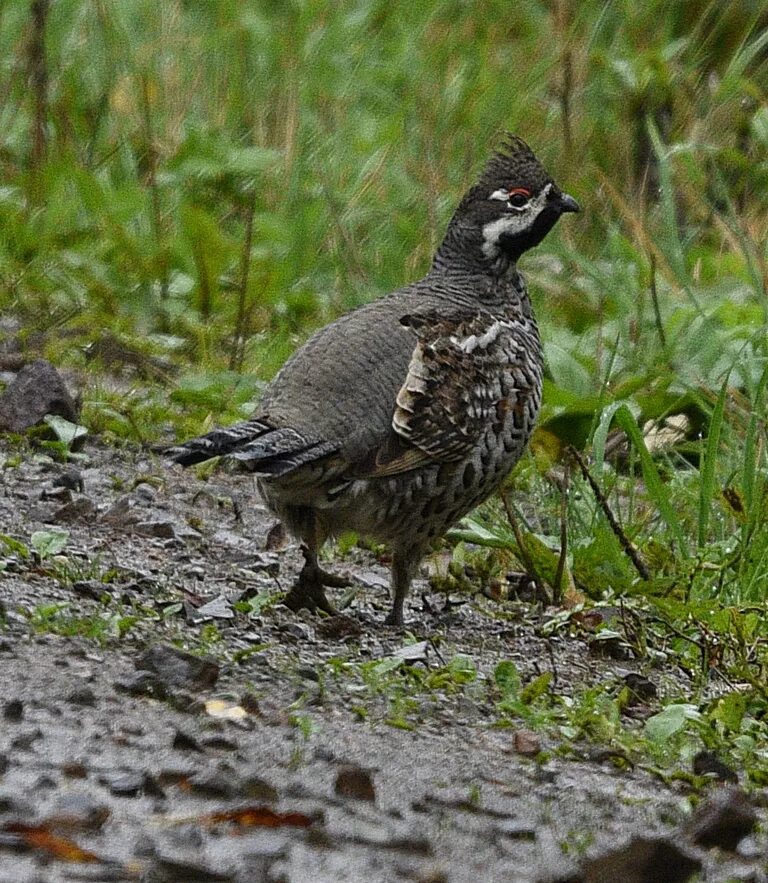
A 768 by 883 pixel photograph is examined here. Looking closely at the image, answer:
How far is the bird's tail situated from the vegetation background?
2.72ft

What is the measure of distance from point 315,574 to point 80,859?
7.77 ft

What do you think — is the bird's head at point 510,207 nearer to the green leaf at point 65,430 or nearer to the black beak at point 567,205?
the black beak at point 567,205

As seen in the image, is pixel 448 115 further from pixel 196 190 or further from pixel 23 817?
pixel 23 817

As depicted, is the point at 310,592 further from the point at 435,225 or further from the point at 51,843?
the point at 435,225

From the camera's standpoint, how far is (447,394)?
17.1 feet

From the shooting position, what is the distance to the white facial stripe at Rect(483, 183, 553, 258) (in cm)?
596

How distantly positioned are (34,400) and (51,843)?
156 inches

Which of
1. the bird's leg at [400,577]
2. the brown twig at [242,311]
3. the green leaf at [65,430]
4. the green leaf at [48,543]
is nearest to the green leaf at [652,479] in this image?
the bird's leg at [400,577]

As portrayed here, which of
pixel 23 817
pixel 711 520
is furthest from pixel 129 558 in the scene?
pixel 23 817

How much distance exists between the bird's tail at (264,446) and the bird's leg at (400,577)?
568 mm

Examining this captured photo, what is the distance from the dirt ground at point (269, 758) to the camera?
8.81 feet

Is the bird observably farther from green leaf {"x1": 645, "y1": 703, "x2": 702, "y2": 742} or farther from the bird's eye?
green leaf {"x1": 645, "y1": 703, "x2": 702, "y2": 742}

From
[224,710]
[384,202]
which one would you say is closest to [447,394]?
[224,710]

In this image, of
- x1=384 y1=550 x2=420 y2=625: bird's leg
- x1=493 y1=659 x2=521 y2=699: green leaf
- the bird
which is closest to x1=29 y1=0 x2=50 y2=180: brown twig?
the bird
